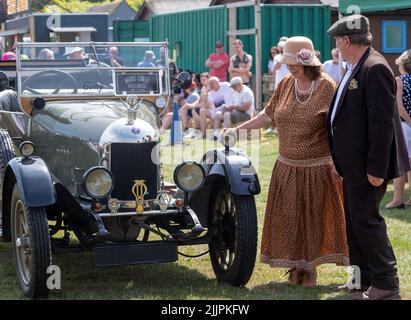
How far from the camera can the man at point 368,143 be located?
5223 millimetres

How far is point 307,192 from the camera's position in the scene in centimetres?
600

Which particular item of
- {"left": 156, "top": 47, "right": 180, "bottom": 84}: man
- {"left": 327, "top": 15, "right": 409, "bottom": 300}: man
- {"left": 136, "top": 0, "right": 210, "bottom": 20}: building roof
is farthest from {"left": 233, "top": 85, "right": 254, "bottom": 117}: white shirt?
{"left": 136, "top": 0, "right": 210, "bottom": 20}: building roof

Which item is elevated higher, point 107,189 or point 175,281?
point 107,189

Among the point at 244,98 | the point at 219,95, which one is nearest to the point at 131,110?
the point at 244,98

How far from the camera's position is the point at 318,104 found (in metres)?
Result: 5.92

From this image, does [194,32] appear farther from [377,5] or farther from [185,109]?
[377,5]

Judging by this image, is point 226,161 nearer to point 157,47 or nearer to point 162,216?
point 162,216

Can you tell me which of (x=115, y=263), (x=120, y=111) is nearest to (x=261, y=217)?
(x=120, y=111)

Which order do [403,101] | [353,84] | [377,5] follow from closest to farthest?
[353,84], [403,101], [377,5]

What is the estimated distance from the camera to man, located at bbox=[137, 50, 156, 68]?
24.5 ft

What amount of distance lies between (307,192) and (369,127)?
0.89 metres

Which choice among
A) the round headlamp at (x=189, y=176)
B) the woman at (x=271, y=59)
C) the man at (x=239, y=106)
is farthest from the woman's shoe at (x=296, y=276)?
the woman at (x=271, y=59)

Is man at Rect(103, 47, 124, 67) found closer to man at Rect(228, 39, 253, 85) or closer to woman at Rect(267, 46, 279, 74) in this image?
woman at Rect(267, 46, 279, 74)

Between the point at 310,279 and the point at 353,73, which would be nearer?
the point at 353,73
